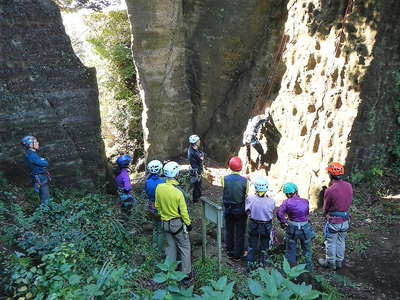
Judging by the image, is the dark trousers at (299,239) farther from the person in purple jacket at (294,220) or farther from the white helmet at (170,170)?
the white helmet at (170,170)

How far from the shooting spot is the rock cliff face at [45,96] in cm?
783

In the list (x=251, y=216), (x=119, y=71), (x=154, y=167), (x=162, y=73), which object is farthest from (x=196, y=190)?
(x=119, y=71)

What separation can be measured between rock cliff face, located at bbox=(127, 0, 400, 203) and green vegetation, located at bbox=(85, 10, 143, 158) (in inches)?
90.6

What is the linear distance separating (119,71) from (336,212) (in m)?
11.6

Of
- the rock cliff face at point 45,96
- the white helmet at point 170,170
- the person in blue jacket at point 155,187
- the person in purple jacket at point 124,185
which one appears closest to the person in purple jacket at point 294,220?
the white helmet at point 170,170

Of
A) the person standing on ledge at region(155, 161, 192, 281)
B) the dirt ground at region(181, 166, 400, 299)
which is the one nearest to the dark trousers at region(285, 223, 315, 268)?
the dirt ground at region(181, 166, 400, 299)

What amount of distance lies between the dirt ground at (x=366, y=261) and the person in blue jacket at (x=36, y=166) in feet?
10.2

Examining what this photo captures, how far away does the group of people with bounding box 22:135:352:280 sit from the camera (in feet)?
18.8

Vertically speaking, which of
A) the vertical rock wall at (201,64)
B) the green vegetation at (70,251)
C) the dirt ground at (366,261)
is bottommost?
the dirt ground at (366,261)

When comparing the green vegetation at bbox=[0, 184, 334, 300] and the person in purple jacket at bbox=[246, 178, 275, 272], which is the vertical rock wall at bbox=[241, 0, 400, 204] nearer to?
the person in purple jacket at bbox=[246, 178, 275, 272]

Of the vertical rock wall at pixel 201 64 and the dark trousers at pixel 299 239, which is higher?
A: the vertical rock wall at pixel 201 64

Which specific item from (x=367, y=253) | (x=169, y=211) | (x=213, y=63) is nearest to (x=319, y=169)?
(x=367, y=253)

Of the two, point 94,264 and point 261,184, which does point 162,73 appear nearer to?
point 261,184

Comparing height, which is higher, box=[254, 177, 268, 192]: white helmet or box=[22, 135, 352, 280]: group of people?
box=[254, 177, 268, 192]: white helmet
